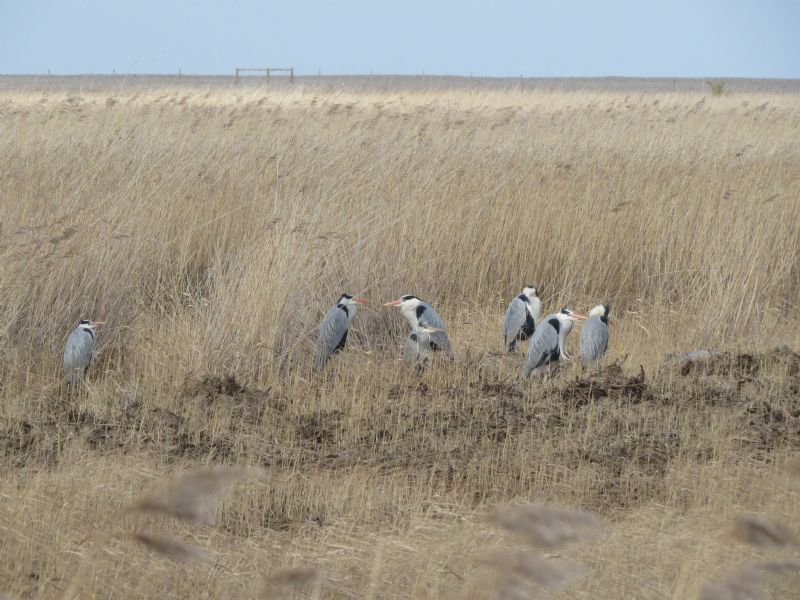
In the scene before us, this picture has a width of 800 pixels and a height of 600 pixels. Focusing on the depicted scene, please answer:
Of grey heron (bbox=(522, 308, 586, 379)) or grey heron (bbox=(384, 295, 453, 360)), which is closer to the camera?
grey heron (bbox=(522, 308, 586, 379))

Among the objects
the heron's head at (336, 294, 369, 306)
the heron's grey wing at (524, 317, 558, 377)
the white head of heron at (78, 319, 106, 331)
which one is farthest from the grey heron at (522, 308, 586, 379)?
the white head of heron at (78, 319, 106, 331)

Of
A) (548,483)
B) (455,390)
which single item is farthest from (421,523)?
(455,390)

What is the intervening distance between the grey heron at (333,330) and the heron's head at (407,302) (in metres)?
0.24

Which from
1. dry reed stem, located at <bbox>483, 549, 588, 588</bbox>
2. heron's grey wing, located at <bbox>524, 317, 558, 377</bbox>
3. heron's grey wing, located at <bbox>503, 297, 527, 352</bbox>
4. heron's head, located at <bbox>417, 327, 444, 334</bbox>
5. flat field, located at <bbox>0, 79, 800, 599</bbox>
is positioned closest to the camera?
dry reed stem, located at <bbox>483, 549, 588, 588</bbox>

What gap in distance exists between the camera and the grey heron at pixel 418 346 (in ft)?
16.1

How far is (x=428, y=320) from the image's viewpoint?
16.4 feet

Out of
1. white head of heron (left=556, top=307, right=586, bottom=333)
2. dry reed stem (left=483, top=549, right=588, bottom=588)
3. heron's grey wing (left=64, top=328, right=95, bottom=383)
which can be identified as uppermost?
dry reed stem (left=483, top=549, right=588, bottom=588)

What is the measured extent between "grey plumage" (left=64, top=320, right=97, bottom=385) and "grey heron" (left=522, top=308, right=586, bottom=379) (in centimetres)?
206

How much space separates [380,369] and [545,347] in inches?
32.9

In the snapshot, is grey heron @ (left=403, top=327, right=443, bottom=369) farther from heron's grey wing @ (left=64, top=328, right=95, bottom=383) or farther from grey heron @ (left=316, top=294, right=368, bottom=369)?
heron's grey wing @ (left=64, top=328, right=95, bottom=383)

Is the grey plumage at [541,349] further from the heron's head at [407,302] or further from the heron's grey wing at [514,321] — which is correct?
the heron's head at [407,302]

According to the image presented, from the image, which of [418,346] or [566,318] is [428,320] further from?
[566,318]

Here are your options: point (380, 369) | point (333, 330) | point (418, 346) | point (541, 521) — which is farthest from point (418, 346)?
point (541, 521)

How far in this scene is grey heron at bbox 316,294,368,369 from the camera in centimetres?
493
